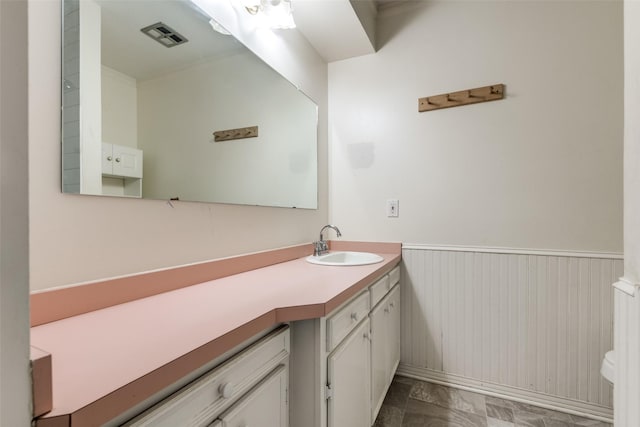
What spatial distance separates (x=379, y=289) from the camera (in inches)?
58.6

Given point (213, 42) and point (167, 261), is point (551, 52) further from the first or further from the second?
point (167, 261)

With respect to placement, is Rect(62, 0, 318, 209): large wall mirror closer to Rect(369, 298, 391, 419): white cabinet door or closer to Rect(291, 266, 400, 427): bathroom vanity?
Rect(291, 266, 400, 427): bathroom vanity

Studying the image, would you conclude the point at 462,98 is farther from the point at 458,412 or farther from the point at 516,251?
the point at 458,412

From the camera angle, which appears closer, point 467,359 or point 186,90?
point 186,90

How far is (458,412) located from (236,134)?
192 centimetres

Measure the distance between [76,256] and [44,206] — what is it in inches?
5.9

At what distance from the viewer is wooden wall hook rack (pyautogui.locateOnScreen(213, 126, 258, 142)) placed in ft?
4.15

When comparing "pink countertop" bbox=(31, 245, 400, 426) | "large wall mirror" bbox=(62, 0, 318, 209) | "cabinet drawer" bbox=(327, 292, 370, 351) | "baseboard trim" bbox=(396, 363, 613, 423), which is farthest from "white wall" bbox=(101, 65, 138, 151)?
"baseboard trim" bbox=(396, 363, 613, 423)

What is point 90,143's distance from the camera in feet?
2.59

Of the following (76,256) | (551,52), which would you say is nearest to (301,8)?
(551,52)

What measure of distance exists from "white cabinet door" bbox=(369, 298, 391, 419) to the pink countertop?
0.39 metres

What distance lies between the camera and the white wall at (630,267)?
2.59 feet

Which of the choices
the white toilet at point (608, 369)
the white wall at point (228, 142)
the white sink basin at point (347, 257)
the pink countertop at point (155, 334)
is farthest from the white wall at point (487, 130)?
the pink countertop at point (155, 334)

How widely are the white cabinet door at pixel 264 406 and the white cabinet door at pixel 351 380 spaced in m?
0.17
